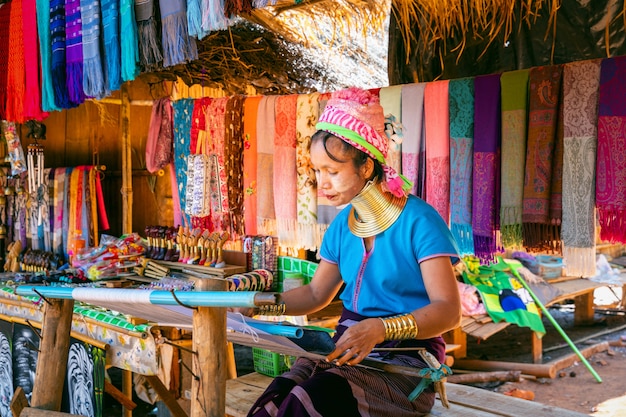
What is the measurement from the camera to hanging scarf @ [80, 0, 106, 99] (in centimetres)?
422

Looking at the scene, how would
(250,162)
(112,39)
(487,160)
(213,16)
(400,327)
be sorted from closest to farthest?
1. (400,327)
2. (213,16)
3. (487,160)
4. (112,39)
5. (250,162)

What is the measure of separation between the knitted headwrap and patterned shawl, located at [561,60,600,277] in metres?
1.16

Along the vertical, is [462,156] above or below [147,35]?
below

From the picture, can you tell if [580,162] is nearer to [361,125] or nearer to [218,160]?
[361,125]

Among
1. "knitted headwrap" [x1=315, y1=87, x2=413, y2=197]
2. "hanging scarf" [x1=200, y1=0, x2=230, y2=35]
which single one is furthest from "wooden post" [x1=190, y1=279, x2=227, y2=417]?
"hanging scarf" [x1=200, y1=0, x2=230, y2=35]

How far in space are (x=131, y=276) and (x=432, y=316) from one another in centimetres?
308

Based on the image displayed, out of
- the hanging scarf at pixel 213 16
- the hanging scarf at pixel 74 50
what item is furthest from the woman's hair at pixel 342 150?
the hanging scarf at pixel 74 50

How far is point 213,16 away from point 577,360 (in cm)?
529

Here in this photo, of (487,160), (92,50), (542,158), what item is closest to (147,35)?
(92,50)

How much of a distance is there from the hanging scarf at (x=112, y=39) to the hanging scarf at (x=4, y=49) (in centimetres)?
138

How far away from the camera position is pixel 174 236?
5000mm

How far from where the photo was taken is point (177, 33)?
372cm

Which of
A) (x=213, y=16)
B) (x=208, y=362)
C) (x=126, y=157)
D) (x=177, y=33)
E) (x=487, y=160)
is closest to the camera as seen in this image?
(x=208, y=362)

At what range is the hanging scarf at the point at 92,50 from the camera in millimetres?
4219
